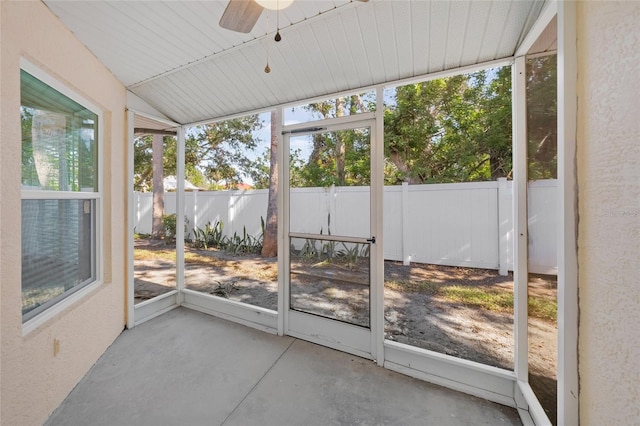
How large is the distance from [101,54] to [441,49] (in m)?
2.65

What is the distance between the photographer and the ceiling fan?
1246 millimetres

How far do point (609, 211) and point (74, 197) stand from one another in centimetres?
313

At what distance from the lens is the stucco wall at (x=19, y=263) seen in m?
1.30

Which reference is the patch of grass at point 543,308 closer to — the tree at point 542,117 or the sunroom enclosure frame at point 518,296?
the sunroom enclosure frame at point 518,296

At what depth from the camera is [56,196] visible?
1.79 meters

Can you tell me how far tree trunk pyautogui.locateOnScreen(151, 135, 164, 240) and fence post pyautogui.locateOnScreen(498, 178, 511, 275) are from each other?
817 cm

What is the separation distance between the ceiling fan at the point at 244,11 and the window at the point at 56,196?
128 cm

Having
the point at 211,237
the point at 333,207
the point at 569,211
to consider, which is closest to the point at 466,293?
the point at 333,207

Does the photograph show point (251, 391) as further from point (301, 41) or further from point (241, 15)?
point (301, 41)

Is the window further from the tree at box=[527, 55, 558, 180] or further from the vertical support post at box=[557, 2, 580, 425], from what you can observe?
the tree at box=[527, 55, 558, 180]

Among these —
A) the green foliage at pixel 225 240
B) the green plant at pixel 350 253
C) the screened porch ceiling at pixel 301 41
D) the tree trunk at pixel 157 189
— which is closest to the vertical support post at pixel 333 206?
the green plant at pixel 350 253

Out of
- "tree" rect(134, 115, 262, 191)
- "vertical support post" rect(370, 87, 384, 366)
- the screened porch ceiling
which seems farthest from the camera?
"tree" rect(134, 115, 262, 191)

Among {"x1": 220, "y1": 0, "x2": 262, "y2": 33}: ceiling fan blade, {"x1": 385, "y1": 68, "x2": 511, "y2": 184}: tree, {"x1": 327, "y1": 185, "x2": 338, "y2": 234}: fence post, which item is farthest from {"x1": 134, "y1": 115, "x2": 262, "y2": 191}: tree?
{"x1": 220, "y1": 0, "x2": 262, "y2": 33}: ceiling fan blade

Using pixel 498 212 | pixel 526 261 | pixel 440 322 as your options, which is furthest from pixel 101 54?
pixel 498 212
